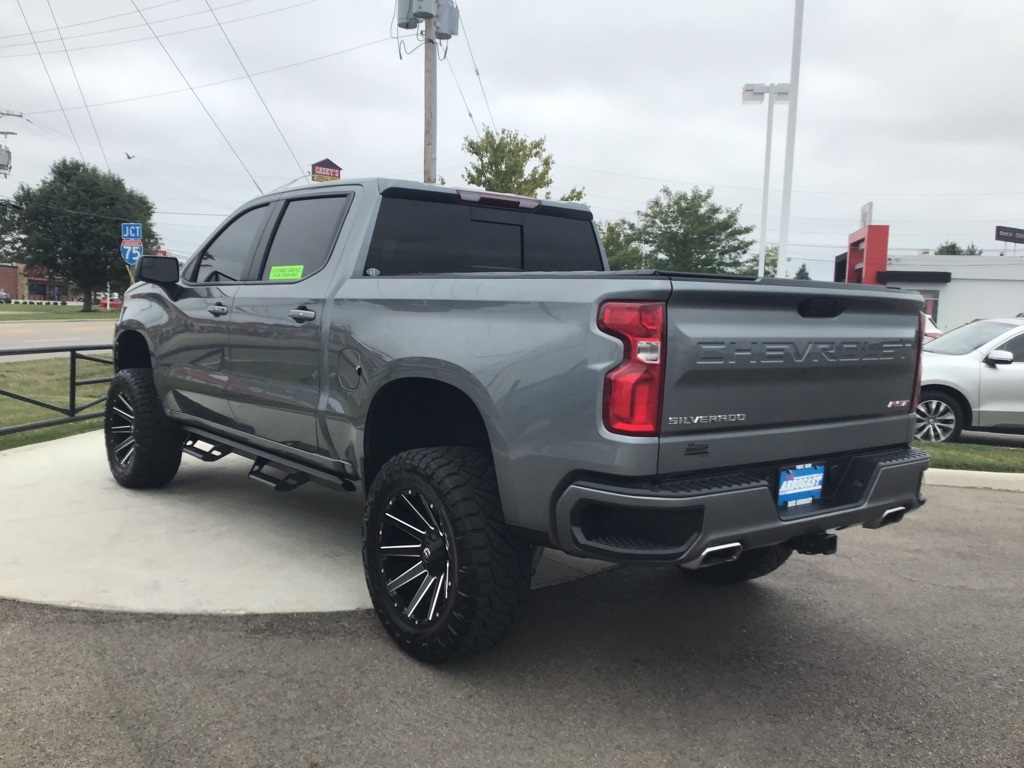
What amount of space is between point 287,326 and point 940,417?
7.65 meters

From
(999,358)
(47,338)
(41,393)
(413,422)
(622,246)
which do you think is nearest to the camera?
(413,422)

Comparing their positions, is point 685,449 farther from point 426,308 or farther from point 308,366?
point 308,366

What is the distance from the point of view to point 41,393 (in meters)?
10.7

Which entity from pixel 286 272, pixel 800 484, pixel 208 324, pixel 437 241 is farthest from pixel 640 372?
pixel 208 324

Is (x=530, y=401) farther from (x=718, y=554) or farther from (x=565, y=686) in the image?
(x=565, y=686)

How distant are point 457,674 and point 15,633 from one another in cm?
192

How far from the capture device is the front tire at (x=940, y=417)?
916 cm

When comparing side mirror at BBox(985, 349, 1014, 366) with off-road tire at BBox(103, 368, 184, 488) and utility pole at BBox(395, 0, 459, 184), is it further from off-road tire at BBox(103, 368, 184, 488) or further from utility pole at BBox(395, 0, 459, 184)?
utility pole at BBox(395, 0, 459, 184)

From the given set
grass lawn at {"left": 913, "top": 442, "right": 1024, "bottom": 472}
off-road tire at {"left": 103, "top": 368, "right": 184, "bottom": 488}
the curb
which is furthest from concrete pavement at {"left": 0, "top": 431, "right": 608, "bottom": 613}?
grass lawn at {"left": 913, "top": 442, "right": 1024, "bottom": 472}

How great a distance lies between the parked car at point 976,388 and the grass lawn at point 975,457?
1.16ft

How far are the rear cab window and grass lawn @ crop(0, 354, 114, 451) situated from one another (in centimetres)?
533

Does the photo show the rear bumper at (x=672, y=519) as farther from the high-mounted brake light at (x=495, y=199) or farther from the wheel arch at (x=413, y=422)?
the high-mounted brake light at (x=495, y=199)

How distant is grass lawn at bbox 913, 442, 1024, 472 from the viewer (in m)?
7.55

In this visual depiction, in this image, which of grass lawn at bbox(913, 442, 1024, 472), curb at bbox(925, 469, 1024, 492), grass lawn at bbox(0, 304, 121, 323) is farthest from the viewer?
grass lawn at bbox(0, 304, 121, 323)
